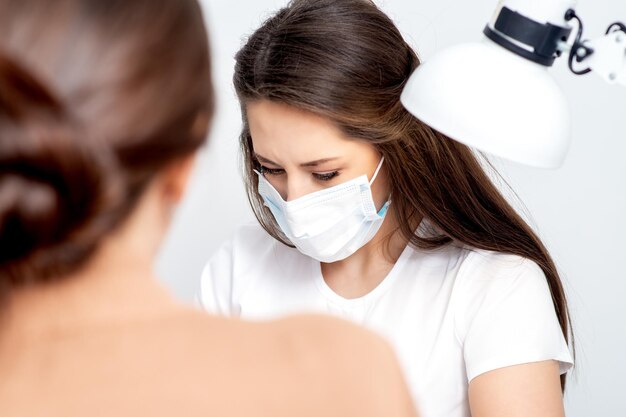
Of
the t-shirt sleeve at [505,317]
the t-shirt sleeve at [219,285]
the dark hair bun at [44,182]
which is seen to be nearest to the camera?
the dark hair bun at [44,182]

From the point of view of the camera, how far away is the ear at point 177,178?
0.62 metres

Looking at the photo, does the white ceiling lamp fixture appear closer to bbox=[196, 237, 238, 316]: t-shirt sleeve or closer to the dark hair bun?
the dark hair bun

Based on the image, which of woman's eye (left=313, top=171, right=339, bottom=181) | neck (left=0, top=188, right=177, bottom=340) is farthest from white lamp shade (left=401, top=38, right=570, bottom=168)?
woman's eye (left=313, top=171, right=339, bottom=181)

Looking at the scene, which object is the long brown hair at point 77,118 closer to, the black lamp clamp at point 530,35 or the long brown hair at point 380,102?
the black lamp clamp at point 530,35

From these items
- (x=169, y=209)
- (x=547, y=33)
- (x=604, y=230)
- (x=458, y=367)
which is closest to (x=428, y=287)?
(x=458, y=367)

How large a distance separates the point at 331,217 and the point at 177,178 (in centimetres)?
78

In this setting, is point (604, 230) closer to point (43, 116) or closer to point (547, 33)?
→ point (547, 33)

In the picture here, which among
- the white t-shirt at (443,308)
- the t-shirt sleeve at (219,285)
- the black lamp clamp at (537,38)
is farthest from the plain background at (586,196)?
the black lamp clamp at (537,38)

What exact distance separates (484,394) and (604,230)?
0.70m

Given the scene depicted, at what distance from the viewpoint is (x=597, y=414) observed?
1.94 m

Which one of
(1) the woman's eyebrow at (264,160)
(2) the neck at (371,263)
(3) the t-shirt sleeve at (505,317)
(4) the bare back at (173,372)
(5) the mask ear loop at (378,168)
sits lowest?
(2) the neck at (371,263)

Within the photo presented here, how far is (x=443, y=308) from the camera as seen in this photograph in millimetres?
1462

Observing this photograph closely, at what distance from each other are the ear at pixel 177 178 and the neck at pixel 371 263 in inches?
36.2

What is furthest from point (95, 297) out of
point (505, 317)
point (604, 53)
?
point (505, 317)
